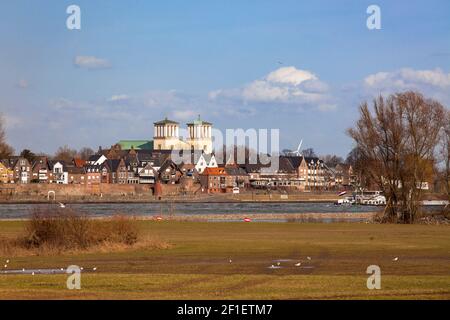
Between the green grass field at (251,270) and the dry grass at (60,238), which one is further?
the dry grass at (60,238)

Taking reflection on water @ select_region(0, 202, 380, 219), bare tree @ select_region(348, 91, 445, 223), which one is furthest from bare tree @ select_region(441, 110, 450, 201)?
reflection on water @ select_region(0, 202, 380, 219)

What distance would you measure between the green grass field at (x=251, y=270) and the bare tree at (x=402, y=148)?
28585mm

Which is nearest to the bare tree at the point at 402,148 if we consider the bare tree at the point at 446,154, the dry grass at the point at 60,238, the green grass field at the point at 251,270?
the bare tree at the point at 446,154

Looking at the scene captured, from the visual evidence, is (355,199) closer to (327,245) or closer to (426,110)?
(426,110)

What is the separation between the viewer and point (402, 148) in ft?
285

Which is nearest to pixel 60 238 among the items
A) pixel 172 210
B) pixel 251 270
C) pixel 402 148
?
pixel 251 270

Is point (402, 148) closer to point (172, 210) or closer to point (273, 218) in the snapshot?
point (273, 218)

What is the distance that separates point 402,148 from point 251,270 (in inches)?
2141

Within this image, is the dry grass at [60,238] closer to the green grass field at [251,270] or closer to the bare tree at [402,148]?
the green grass field at [251,270]

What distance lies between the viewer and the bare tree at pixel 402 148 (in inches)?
3396

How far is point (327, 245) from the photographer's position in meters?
49.7

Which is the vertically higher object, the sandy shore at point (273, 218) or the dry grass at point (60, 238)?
the dry grass at point (60, 238)

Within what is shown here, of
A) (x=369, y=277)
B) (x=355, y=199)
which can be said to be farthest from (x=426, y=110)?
(x=355, y=199)
